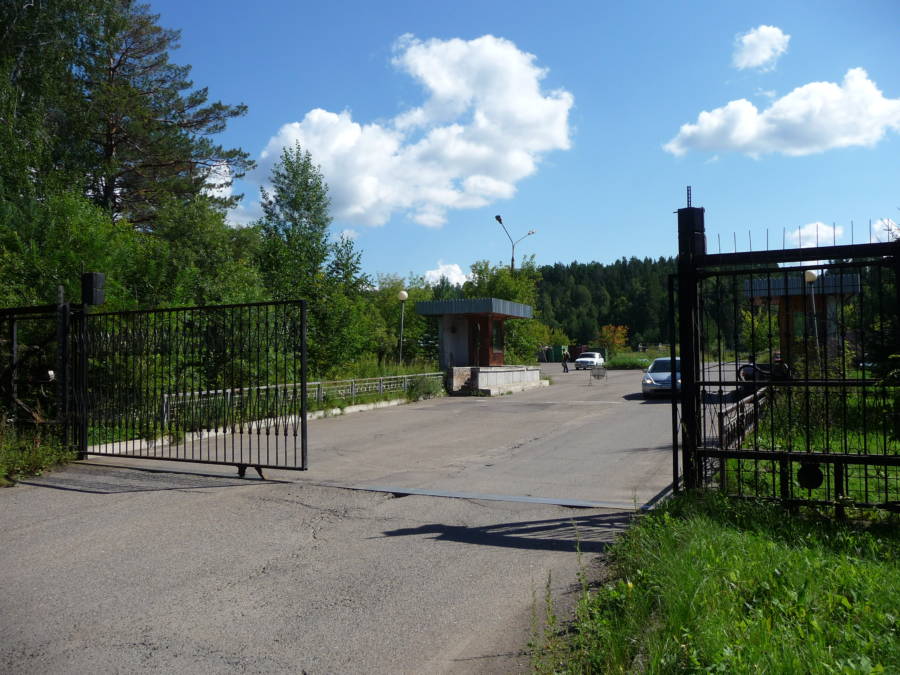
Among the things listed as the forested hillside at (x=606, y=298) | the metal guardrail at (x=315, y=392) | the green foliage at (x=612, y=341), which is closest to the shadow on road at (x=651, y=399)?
the metal guardrail at (x=315, y=392)

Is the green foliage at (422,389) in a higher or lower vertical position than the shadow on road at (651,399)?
higher

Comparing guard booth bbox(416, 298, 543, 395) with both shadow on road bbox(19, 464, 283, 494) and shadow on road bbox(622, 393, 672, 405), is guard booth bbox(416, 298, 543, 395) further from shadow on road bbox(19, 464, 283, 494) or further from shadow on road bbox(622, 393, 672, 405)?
shadow on road bbox(19, 464, 283, 494)

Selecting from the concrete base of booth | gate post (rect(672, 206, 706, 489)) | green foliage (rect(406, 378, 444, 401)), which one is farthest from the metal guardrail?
gate post (rect(672, 206, 706, 489))

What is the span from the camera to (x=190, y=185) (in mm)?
28812

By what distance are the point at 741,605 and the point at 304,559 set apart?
11.5 feet

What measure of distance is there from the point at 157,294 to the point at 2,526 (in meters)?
10.9

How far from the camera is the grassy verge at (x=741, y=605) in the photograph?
3238 mm

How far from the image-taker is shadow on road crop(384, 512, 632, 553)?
243 inches

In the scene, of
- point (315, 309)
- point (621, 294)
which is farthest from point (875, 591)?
point (621, 294)

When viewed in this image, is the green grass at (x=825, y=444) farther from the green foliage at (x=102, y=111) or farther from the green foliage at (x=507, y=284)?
the green foliage at (x=507, y=284)

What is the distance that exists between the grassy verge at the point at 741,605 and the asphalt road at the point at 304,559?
19.8 inches

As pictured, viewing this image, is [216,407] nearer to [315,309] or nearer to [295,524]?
[295,524]

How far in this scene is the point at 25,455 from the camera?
9.63 m

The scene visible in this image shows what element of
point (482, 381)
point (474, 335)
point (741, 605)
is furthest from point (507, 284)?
point (741, 605)
